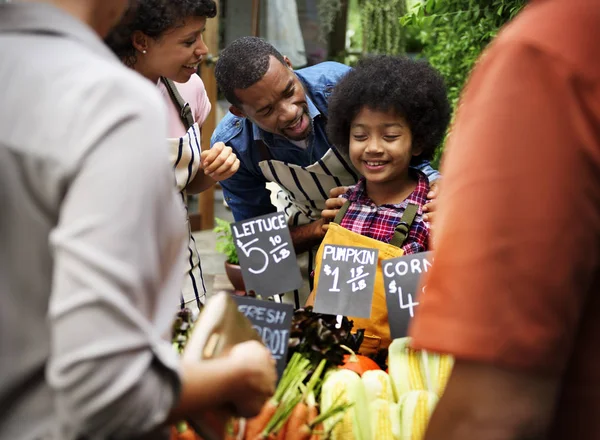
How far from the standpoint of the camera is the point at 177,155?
2506mm

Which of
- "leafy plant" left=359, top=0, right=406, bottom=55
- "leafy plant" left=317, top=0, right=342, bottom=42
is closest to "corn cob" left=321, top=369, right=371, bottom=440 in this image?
"leafy plant" left=359, top=0, right=406, bottom=55

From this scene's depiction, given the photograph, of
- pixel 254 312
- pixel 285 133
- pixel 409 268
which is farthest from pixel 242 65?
pixel 254 312

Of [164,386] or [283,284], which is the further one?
[283,284]

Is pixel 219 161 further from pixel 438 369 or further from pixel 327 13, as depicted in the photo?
pixel 327 13

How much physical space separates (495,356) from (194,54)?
2.00m

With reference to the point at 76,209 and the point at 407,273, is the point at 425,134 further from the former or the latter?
the point at 76,209

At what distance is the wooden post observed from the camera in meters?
6.23

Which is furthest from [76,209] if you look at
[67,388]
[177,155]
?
[177,155]

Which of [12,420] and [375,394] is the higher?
[12,420]

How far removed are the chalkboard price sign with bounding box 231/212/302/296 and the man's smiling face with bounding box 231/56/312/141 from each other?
2.44 ft

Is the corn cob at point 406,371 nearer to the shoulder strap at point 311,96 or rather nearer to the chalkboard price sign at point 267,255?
the chalkboard price sign at point 267,255

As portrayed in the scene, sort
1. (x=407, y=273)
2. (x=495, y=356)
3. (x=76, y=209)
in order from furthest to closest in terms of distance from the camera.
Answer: (x=407, y=273) < (x=76, y=209) < (x=495, y=356)

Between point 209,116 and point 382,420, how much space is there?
5.08 metres

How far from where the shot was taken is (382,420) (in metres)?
1.62
